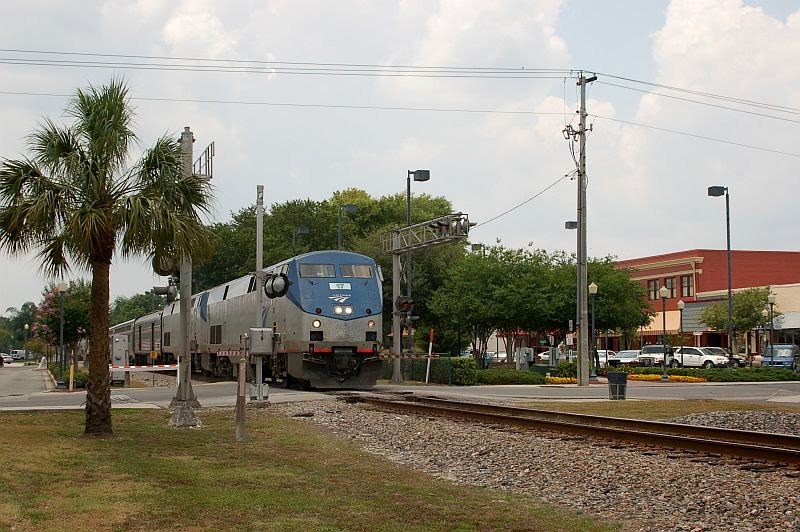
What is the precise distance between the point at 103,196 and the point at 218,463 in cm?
570

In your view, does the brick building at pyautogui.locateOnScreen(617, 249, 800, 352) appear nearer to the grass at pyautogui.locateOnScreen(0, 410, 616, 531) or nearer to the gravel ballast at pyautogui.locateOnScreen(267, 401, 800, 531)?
the gravel ballast at pyautogui.locateOnScreen(267, 401, 800, 531)

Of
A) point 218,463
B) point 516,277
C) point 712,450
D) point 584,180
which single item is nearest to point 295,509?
point 218,463

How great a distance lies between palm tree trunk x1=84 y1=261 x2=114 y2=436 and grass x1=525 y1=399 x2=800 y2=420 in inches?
433

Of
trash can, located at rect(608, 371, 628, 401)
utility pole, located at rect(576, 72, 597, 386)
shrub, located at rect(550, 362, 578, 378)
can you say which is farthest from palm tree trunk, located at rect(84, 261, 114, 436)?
shrub, located at rect(550, 362, 578, 378)

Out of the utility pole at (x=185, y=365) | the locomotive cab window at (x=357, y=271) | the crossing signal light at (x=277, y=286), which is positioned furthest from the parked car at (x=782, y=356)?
the utility pole at (x=185, y=365)

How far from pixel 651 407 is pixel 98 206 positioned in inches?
594

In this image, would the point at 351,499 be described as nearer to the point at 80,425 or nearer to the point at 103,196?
the point at 103,196

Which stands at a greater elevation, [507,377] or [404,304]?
[404,304]

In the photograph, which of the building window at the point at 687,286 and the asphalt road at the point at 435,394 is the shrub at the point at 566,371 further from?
the building window at the point at 687,286

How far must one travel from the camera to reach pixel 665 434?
53.4 ft

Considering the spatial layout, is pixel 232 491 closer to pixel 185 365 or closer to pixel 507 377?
pixel 185 365

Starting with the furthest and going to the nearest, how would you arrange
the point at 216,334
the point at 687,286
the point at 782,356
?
the point at 687,286 → the point at 782,356 → the point at 216,334

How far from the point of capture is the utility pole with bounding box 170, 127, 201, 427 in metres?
19.5

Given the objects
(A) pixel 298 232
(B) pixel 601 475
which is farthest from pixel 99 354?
→ (A) pixel 298 232
